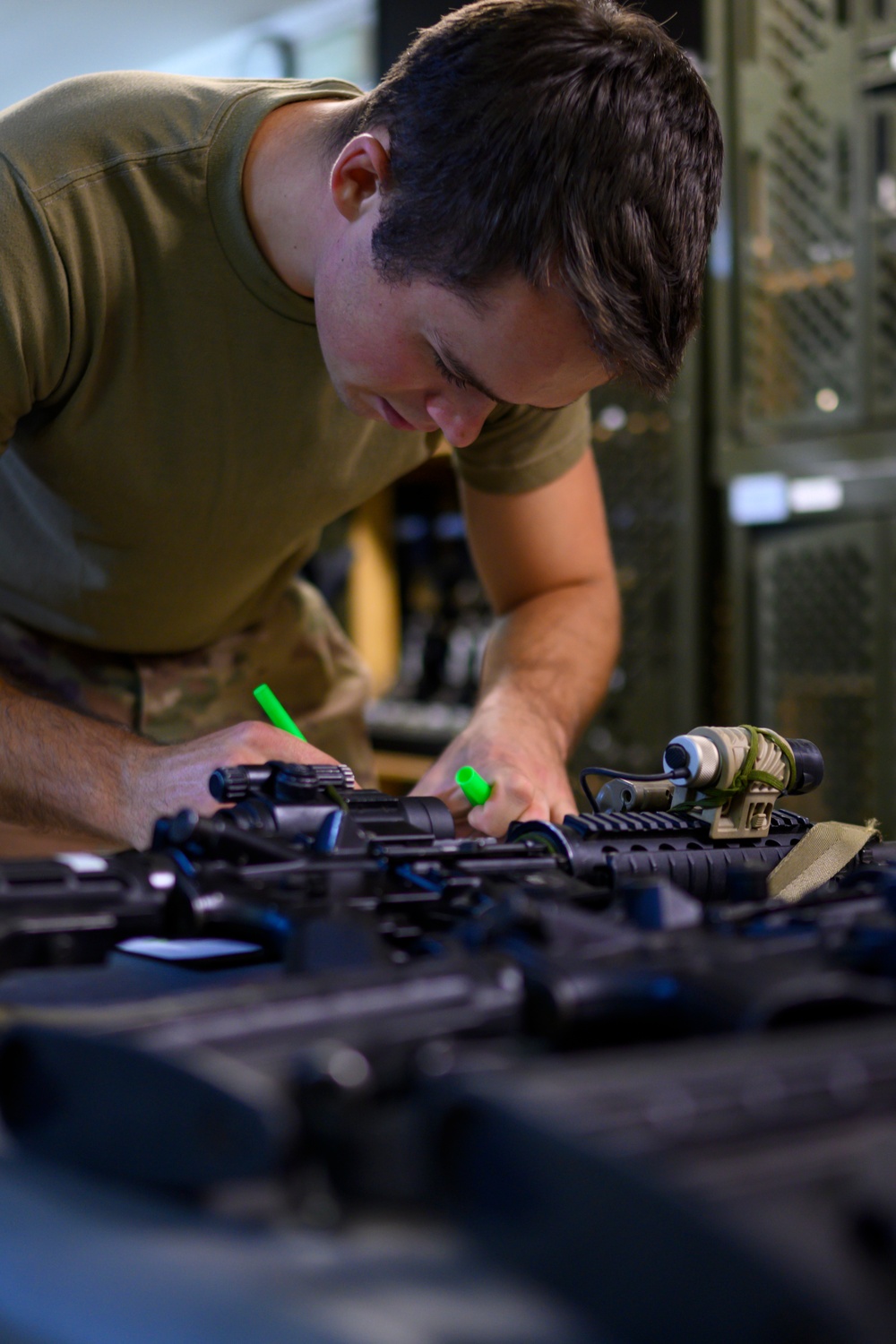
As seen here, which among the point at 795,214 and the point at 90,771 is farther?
the point at 795,214

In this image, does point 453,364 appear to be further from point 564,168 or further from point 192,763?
point 192,763

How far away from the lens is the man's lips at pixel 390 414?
1129 millimetres

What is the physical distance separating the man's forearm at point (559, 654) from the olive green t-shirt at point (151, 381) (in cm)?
27

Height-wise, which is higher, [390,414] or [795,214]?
[795,214]

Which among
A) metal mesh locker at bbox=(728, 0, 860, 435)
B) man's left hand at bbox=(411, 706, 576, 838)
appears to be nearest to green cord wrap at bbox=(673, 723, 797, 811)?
man's left hand at bbox=(411, 706, 576, 838)

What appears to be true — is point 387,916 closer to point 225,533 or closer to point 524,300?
point 524,300

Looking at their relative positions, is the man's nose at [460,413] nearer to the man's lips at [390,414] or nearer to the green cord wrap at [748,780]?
the man's lips at [390,414]

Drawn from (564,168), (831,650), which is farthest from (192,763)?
(831,650)

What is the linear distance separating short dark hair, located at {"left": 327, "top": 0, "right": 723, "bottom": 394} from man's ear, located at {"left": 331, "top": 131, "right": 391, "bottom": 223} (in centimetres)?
1

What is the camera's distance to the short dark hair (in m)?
0.97

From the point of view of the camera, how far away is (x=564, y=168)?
0.96m

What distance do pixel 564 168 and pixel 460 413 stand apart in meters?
0.22

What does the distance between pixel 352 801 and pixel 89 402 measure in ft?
2.00

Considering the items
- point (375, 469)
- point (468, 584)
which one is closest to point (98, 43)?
point (468, 584)
